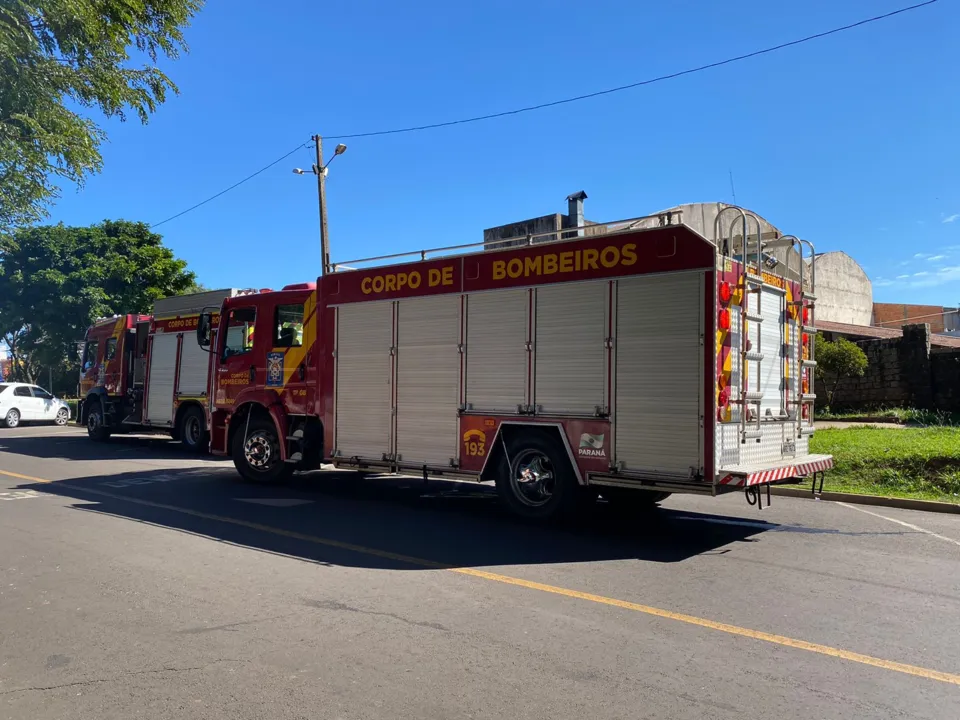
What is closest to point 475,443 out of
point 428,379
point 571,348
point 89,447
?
point 428,379

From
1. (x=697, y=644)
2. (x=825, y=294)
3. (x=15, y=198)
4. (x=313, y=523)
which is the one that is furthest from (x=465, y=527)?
(x=825, y=294)

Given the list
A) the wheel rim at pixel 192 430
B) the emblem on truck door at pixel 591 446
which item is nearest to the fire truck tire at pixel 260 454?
the emblem on truck door at pixel 591 446

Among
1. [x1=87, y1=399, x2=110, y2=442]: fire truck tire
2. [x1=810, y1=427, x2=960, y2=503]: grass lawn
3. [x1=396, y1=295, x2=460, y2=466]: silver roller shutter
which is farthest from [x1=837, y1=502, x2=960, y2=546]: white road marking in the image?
[x1=87, y1=399, x2=110, y2=442]: fire truck tire

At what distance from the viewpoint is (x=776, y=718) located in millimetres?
3539

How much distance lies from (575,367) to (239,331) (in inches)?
259

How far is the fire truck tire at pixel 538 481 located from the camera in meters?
7.86

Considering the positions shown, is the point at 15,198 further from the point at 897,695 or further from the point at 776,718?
the point at 897,695

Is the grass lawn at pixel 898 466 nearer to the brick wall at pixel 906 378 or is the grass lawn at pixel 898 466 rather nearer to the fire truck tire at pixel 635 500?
the fire truck tire at pixel 635 500

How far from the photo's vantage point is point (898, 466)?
1112cm

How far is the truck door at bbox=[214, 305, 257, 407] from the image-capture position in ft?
38.4

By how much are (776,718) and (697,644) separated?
997mm

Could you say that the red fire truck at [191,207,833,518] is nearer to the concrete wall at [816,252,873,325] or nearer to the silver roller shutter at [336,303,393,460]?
the silver roller shutter at [336,303,393,460]

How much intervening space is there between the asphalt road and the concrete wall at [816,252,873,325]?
1132 inches

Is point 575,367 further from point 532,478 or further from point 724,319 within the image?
point 724,319
